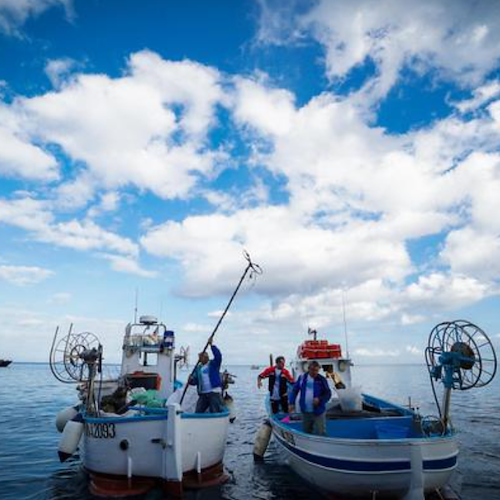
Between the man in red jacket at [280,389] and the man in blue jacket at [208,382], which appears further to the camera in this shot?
the man in red jacket at [280,389]

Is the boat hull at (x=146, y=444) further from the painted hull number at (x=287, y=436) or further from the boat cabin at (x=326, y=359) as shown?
the boat cabin at (x=326, y=359)

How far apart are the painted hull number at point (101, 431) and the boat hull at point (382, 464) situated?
516 cm

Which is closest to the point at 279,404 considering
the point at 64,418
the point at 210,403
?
the point at 210,403

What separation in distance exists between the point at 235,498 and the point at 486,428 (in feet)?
57.2

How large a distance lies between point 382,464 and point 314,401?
7.26 ft

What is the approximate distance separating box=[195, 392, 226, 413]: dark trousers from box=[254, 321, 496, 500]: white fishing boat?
206 centimetres

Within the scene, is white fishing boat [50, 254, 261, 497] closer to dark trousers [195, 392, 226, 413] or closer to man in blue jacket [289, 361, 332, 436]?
dark trousers [195, 392, 226, 413]

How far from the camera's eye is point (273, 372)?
48.7 ft

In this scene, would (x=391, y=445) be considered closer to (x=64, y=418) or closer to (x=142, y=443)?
(x=142, y=443)

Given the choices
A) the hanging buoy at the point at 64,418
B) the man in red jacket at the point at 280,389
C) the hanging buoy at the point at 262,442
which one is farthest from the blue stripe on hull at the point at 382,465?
the hanging buoy at the point at 64,418

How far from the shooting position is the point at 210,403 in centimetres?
1092

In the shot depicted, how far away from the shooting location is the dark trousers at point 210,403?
10.9 m

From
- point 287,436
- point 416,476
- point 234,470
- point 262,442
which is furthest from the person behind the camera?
point 262,442

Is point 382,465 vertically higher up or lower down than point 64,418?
higher up
